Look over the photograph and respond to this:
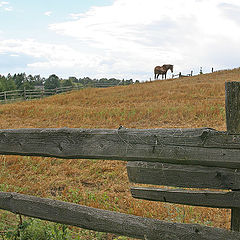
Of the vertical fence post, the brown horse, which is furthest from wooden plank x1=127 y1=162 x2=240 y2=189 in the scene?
the brown horse

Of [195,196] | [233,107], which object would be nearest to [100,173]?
[195,196]

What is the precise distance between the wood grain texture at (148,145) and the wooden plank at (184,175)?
0.07 m

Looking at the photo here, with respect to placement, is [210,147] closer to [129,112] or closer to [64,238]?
[64,238]

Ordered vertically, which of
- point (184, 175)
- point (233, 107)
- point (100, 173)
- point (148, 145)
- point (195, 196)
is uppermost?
point (233, 107)

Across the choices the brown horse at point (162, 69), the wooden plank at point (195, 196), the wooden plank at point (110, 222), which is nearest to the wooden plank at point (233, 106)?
the wooden plank at point (195, 196)

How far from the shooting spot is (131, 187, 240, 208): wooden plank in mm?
2477

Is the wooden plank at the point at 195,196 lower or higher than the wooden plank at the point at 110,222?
higher

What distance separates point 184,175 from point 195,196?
0.25 metres

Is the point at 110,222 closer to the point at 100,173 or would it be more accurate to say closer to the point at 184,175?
the point at 184,175

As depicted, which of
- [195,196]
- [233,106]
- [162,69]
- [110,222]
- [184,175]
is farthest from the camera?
[162,69]

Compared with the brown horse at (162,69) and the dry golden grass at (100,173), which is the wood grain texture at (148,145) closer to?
the dry golden grass at (100,173)

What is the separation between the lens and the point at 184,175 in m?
2.49

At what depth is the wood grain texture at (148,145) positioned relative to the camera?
7.70ft

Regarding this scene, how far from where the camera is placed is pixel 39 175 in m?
6.48
